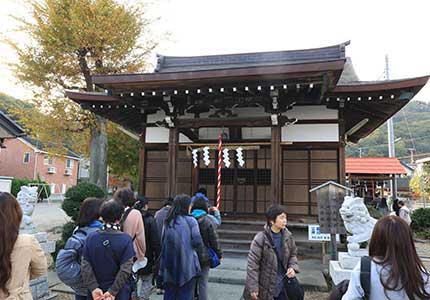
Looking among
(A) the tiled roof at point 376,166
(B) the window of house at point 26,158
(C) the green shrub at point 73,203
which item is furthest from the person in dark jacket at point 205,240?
(B) the window of house at point 26,158

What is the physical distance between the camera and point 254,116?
7738mm

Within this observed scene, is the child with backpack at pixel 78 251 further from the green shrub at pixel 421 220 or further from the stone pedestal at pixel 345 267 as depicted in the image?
the green shrub at pixel 421 220

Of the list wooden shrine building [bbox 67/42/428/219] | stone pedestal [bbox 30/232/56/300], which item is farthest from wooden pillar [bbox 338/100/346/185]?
stone pedestal [bbox 30/232/56/300]

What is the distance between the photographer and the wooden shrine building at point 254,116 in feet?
21.5

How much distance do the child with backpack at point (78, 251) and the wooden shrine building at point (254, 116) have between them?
14.1 feet

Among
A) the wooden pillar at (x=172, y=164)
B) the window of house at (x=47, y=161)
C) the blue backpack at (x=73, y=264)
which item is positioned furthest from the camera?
the window of house at (x=47, y=161)

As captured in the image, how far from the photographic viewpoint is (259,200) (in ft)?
29.0

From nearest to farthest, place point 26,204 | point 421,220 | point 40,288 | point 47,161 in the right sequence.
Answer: point 26,204
point 40,288
point 421,220
point 47,161

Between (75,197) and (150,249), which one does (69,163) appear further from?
(150,249)

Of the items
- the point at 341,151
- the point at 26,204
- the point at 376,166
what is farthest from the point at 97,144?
the point at 376,166

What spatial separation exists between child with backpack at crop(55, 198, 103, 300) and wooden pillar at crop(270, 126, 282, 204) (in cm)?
477

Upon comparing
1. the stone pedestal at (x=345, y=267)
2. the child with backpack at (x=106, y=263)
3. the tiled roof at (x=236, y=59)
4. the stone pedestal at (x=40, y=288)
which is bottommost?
the stone pedestal at (x=40, y=288)

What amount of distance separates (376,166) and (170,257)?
17.4m

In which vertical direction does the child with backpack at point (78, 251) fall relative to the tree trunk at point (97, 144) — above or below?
below
